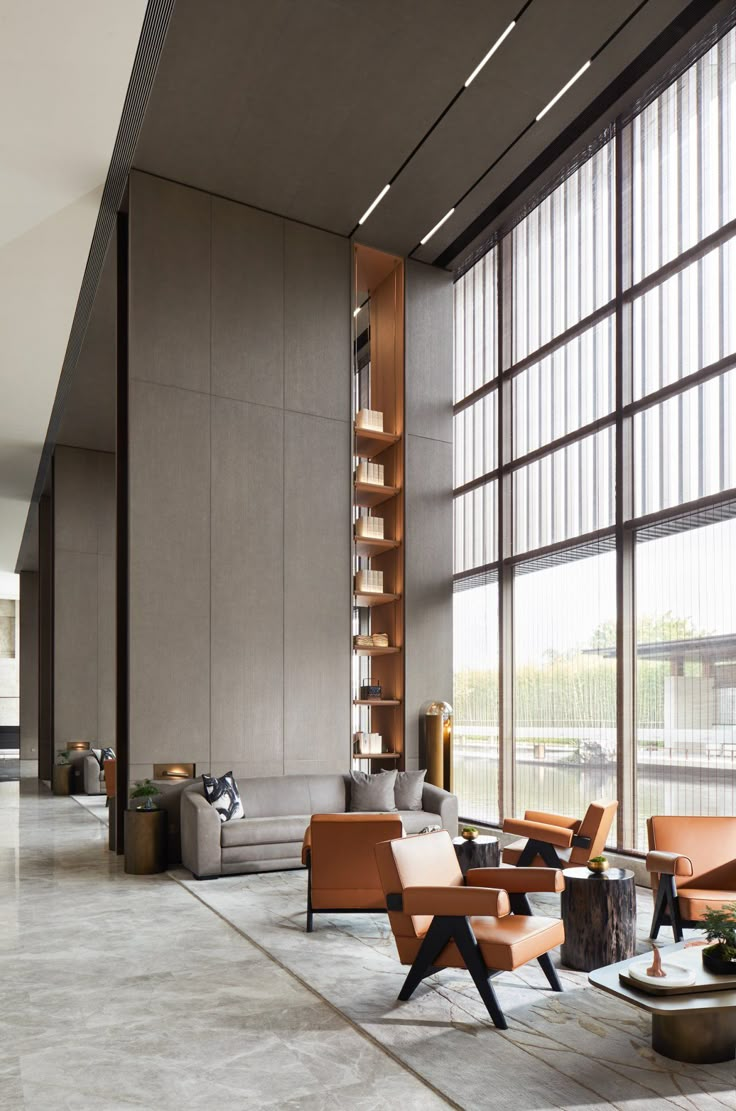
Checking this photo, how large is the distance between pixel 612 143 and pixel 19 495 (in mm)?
15188

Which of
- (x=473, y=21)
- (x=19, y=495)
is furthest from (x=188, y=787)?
(x=19, y=495)

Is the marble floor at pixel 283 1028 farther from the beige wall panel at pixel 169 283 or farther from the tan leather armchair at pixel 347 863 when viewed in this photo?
the beige wall panel at pixel 169 283

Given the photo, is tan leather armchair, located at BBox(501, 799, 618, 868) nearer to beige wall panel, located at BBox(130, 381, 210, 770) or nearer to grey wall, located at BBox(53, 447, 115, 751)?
beige wall panel, located at BBox(130, 381, 210, 770)

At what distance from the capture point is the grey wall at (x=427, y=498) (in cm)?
971

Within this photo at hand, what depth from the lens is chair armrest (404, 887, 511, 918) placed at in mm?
3963

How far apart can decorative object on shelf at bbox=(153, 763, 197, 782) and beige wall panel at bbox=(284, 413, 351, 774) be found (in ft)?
3.24

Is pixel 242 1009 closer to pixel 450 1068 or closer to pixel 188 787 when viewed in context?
pixel 450 1068

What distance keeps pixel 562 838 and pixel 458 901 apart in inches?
98.0

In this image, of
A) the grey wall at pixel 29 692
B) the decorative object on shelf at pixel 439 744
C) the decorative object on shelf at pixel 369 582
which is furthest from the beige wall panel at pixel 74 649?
the decorative object on shelf at pixel 439 744

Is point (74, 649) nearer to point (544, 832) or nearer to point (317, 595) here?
point (317, 595)

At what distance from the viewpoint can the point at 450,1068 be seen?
3465mm

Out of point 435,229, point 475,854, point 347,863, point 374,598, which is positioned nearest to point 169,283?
point 435,229

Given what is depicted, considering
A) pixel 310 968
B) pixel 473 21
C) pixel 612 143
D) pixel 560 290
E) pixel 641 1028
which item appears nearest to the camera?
pixel 641 1028

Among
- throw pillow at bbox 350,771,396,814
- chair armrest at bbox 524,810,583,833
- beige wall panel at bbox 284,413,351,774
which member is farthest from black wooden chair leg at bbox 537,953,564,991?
beige wall panel at bbox 284,413,351,774
